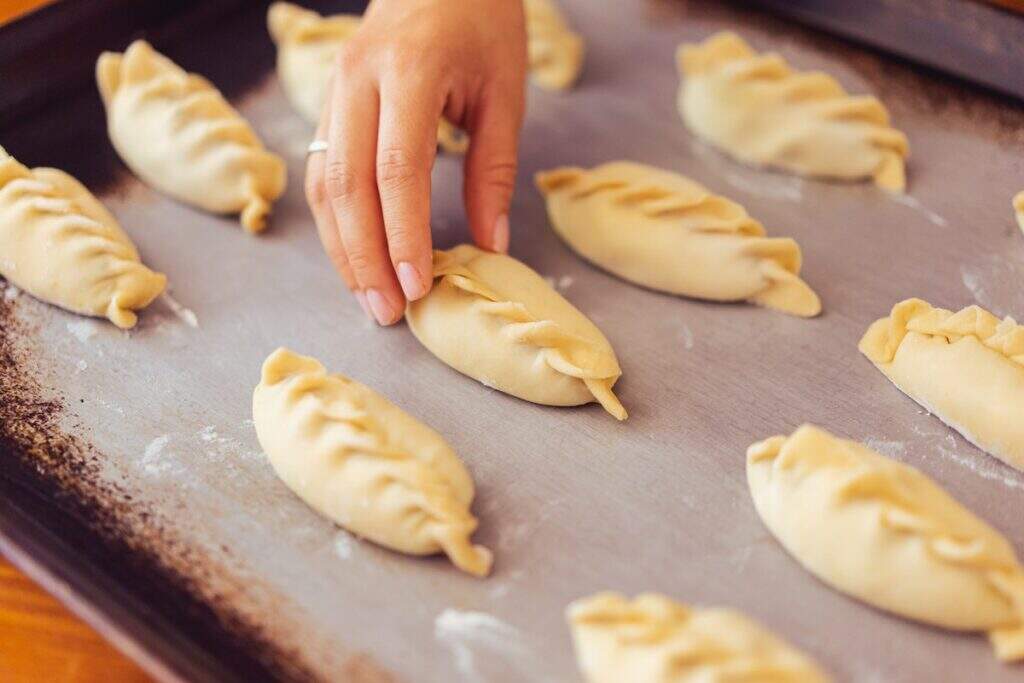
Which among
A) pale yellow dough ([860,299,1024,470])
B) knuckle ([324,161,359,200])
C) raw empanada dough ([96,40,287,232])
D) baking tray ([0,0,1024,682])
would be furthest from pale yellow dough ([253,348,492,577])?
pale yellow dough ([860,299,1024,470])

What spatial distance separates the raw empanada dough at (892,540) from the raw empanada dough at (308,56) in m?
1.05

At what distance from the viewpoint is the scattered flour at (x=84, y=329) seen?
1.69 m

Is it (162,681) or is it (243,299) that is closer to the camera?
(162,681)

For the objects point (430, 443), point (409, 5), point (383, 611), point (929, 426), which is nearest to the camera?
point (383, 611)

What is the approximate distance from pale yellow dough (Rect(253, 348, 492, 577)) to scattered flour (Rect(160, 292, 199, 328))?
274mm

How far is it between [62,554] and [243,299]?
58 cm

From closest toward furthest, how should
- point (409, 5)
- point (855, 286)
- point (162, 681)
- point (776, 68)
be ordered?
point (162, 681)
point (409, 5)
point (855, 286)
point (776, 68)

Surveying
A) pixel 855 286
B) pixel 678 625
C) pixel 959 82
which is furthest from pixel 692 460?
pixel 959 82

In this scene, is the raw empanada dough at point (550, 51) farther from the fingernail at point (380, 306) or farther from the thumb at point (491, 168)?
the fingernail at point (380, 306)

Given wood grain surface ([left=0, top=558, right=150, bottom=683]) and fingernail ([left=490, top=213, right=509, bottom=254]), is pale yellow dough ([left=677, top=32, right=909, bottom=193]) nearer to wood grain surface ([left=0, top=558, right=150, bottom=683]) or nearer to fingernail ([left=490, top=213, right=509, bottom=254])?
fingernail ([left=490, top=213, right=509, bottom=254])

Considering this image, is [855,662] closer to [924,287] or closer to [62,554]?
[924,287]

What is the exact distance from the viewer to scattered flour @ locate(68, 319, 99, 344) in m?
1.69

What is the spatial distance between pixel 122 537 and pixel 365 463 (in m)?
0.36

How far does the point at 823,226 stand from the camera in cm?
191
